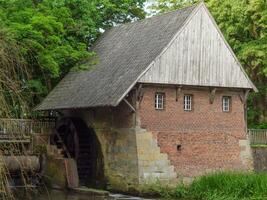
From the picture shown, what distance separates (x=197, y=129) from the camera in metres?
24.5

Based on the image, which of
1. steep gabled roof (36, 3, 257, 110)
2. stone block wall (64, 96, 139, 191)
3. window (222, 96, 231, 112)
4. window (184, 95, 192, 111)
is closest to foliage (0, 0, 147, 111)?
steep gabled roof (36, 3, 257, 110)

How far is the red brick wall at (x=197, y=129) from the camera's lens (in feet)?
76.6

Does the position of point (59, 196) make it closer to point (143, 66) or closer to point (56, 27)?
point (143, 66)

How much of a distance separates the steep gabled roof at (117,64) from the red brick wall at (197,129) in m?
1.41

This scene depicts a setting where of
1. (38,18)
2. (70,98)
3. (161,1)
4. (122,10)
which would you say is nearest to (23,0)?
(38,18)

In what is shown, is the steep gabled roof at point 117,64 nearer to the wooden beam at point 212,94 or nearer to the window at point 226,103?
the wooden beam at point 212,94

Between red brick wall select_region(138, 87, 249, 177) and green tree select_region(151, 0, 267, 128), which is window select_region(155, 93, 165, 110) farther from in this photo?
green tree select_region(151, 0, 267, 128)

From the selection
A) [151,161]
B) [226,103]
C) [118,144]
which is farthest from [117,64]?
[151,161]

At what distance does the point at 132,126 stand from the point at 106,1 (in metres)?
10.6

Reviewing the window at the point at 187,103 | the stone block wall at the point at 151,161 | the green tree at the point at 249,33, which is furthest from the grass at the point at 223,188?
the green tree at the point at 249,33

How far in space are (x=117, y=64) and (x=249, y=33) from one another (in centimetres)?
1300

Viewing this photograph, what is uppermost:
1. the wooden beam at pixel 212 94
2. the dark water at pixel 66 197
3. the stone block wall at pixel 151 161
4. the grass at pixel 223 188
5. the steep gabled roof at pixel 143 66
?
the steep gabled roof at pixel 143 66

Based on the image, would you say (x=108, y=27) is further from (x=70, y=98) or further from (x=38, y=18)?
(x=38, y=18)

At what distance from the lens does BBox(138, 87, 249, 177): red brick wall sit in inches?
919
